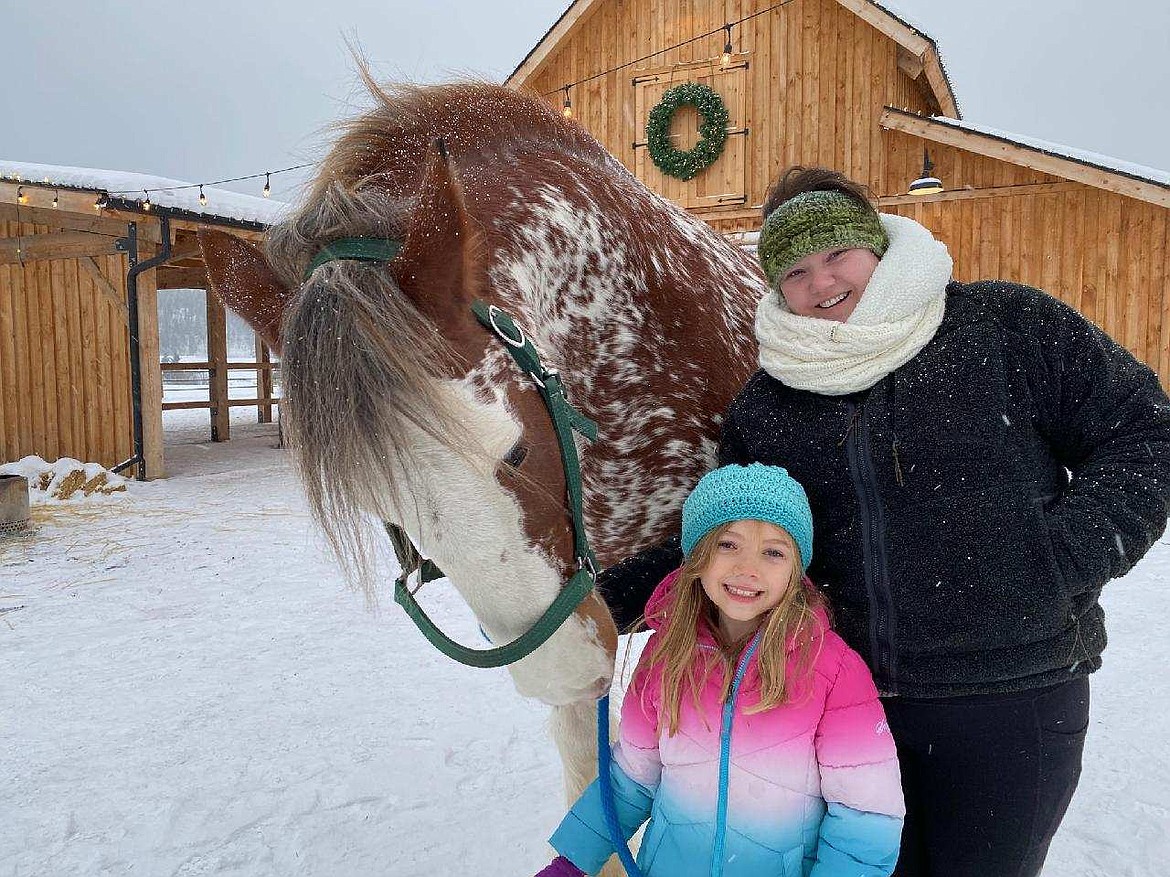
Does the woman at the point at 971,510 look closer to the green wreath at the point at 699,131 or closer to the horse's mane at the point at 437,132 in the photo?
the horse's mane at the point at 437,132

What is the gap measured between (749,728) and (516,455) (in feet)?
1.91

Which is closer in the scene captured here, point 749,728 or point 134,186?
point 749,728

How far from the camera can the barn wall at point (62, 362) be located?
806 cm

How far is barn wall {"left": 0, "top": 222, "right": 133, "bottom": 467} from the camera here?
8.06 metres

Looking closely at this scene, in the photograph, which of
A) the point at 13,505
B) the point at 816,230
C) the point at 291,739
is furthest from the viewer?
the point at 13,505

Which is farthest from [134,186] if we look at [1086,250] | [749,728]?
[1086,250]

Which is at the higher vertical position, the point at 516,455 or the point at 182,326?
the point at 182,326

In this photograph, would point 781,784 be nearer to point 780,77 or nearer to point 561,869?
point 561,869

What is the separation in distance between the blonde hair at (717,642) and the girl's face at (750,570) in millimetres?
10

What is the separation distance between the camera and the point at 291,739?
8.67 feet

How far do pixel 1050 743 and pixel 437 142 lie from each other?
1343 mm

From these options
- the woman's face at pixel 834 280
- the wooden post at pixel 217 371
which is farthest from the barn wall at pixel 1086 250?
the wooden post at pixel 217 371

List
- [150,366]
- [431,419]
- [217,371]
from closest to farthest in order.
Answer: [431,419] → [150,366] → [217,371]

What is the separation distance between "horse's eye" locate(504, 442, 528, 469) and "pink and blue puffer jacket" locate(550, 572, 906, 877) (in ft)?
1.54
